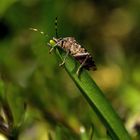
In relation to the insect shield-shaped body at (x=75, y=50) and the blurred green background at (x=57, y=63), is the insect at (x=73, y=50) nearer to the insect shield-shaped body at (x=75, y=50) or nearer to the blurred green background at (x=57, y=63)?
the insect shield-shaped body at (x=75, y=50)

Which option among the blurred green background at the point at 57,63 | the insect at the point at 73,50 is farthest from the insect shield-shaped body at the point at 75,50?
the blurred green background at the point at 57,63

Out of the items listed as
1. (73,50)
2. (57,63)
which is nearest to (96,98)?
(73,50)

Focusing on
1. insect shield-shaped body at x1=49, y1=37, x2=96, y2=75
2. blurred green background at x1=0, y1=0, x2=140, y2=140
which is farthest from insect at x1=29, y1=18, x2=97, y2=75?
blurred green background at x1=0, y1=0, x2=140, y2=140

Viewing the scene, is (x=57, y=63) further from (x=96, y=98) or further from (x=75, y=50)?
(x=96, y=98)

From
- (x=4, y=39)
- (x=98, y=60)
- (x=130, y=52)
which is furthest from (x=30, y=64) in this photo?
(x=130, y=52)

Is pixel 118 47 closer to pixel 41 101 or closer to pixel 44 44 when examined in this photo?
pixel 44 44
